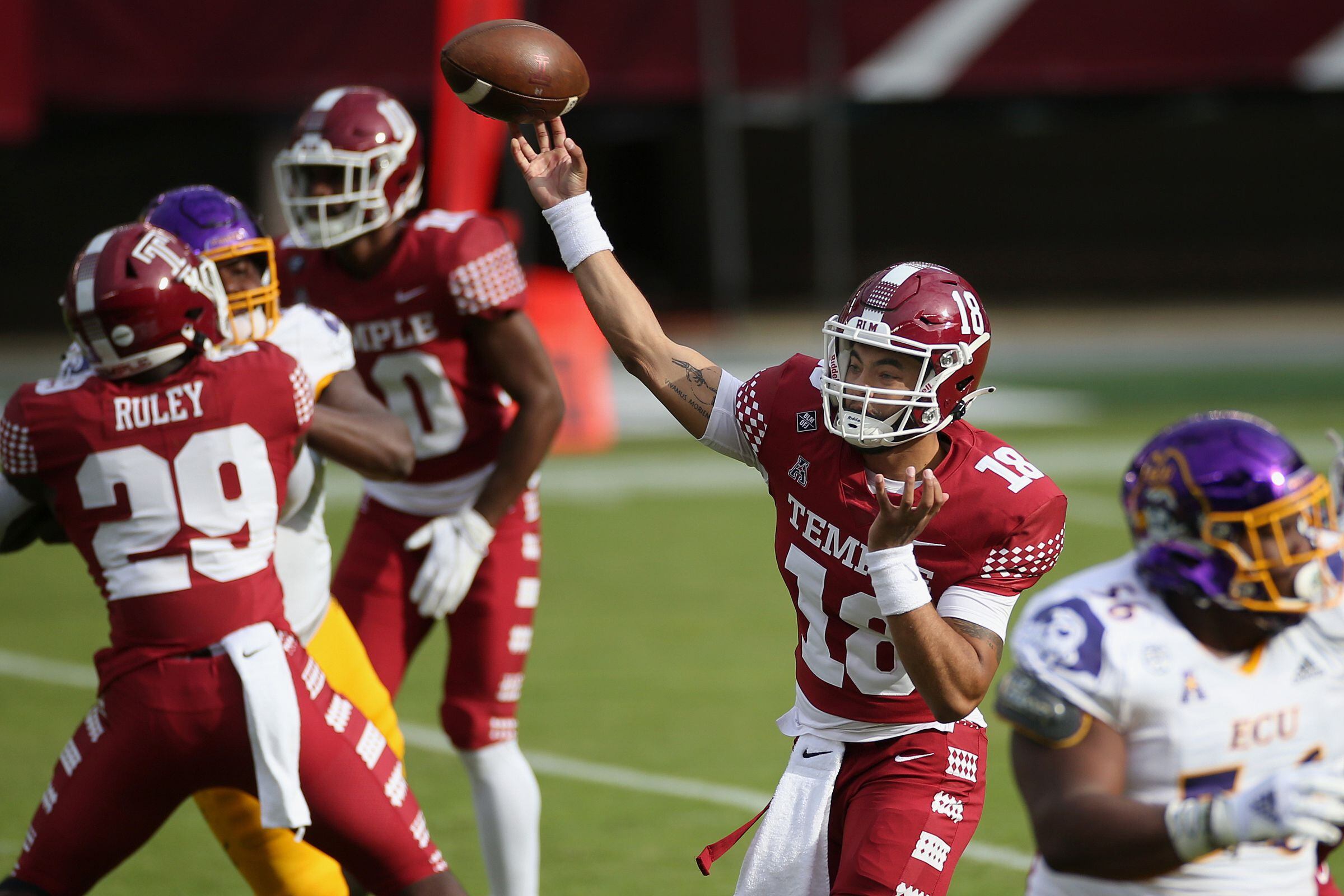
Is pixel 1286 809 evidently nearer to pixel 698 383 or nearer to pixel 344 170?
pixel 698 383

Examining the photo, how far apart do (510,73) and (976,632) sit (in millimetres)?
1450

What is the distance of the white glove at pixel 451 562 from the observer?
13.5ft

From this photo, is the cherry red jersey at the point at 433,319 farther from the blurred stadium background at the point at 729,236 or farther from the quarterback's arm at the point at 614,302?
the blurred stadium background at the point at 729,236

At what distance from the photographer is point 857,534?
2.93 meters

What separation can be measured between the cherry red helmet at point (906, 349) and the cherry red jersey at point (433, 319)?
153 cm

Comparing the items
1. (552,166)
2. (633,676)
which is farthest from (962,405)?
(633,676)

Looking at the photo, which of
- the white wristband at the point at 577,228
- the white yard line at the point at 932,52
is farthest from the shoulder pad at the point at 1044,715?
the white yard line at the point at 932,52

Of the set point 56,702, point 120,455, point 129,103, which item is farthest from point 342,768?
point 129,103

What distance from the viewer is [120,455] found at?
2.97 metres

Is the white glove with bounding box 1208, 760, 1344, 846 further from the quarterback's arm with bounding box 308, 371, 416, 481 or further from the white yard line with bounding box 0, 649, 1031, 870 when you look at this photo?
the white yard line with bounding box 0, 649, 1031, 870

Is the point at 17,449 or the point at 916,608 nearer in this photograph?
the point at 916,608

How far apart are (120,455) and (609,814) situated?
2552 mm

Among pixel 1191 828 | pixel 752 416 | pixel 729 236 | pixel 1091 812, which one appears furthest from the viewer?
pixel 729 236

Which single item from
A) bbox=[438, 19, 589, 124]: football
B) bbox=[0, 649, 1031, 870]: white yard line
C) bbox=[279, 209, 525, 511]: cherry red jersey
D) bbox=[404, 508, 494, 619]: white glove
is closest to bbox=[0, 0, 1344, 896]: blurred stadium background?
bbox=[0, 649, 1031, 870]: white yard line
